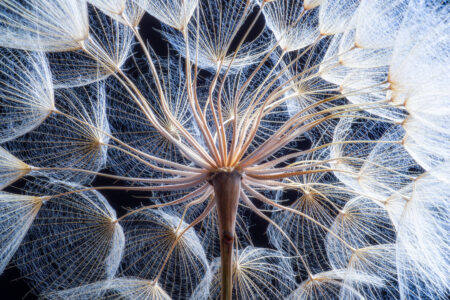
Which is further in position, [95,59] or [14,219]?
[95,59]

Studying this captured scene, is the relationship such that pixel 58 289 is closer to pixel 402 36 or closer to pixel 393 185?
pixel 393 185

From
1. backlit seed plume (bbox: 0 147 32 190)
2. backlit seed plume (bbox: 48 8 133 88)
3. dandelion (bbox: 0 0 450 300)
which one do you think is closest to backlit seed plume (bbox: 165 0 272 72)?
dandelion (bbox: 0 0 450 300)

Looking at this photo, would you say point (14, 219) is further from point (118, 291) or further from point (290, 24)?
point (290, 24)

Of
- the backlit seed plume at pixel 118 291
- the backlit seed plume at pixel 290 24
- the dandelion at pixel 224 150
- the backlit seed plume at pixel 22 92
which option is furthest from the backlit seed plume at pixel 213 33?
the backlit seed plume at pixel 118 291

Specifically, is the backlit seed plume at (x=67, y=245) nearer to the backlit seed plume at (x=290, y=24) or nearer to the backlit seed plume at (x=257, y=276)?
the backlit seed plume at (x=257, y=276)

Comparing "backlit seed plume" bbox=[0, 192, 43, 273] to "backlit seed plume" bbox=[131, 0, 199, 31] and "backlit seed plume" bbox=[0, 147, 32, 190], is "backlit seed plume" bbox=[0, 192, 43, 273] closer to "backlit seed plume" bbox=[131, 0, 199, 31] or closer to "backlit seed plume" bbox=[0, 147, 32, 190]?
"backlit seed plume" bbox=[0, 147, 32, 190]

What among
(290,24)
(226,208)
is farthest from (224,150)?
(290,24)
